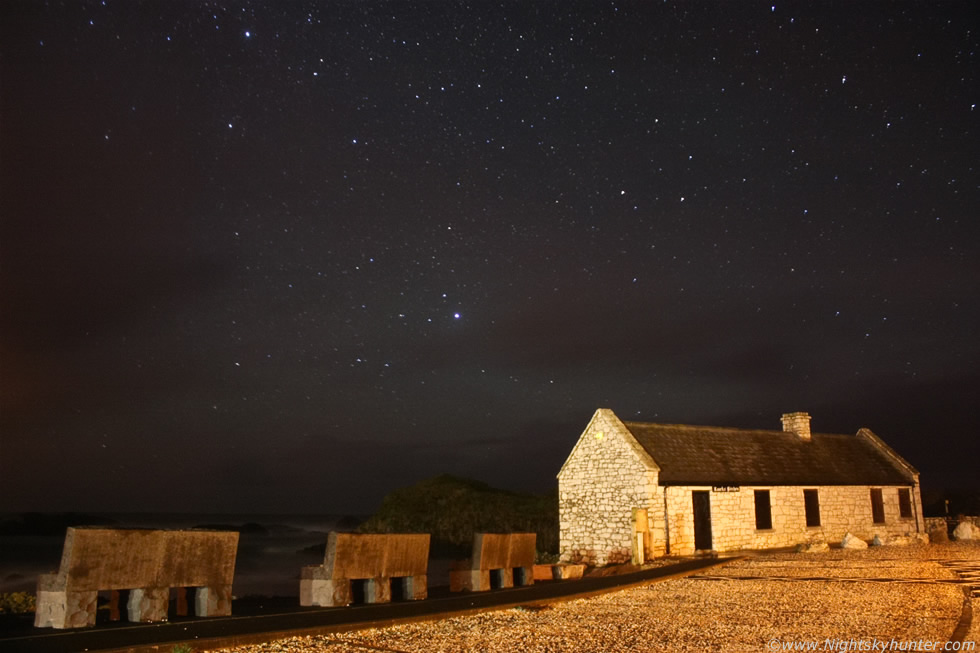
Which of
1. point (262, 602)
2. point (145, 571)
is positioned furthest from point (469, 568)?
point (145, 571)

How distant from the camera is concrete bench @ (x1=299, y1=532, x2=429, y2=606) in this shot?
12773 millimetres

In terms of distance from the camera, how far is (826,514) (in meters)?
32.5

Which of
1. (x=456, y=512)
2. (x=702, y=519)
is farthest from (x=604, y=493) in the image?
(x=456, y=512)

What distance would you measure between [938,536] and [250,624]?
3427 centimetres

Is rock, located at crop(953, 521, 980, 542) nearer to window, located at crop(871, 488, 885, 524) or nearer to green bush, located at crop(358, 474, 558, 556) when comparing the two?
window, located at crop(871, 488, 885, 524)

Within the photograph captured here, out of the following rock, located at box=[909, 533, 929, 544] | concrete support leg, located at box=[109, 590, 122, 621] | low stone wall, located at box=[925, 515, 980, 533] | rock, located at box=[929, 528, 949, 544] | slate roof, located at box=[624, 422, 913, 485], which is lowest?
rock, located at box=[929, 528, 949, 544]

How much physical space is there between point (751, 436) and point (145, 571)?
28.9 m

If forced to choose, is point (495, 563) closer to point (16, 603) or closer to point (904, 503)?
point (16, 603)

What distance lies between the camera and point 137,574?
34.8 feet

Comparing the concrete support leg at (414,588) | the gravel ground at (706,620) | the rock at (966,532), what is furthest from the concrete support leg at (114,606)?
the rock at (966,532)

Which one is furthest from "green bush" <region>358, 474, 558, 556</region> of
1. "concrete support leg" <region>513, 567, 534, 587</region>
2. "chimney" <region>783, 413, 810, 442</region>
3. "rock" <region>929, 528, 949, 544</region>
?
"concrete support leg" <region>513, 567, 534, 587</region>

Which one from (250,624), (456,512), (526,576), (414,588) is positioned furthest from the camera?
(456,512)

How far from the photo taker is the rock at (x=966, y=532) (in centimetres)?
3500

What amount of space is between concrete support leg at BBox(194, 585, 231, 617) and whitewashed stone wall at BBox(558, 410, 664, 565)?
17.2 meters
